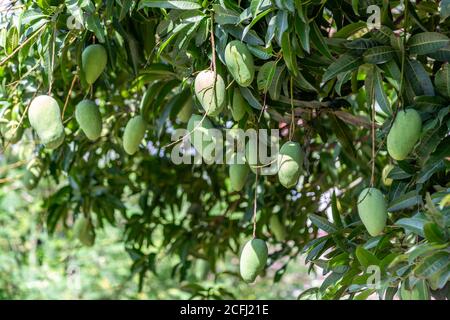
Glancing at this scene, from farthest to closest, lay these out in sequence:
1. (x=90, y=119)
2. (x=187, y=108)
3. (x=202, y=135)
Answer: (x=187, y=108)
(x=90, y=119)
(x=202, y=135)

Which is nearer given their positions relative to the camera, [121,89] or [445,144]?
[445,144]

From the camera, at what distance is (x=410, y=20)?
3.76 feet

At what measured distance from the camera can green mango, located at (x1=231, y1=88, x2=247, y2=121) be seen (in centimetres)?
111

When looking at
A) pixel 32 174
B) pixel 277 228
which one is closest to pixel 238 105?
pixel 277 228

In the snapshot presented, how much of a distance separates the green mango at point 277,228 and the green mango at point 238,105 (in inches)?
29.3

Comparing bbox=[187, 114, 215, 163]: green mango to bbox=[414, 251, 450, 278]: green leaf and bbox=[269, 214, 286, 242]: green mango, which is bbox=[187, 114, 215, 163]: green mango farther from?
bbox=[269, 214, 286, 242]: green mango

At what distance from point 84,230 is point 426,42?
110cm

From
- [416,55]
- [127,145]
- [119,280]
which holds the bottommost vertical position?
[119,280]

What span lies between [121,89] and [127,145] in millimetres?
520

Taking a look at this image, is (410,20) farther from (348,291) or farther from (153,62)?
(153,62)

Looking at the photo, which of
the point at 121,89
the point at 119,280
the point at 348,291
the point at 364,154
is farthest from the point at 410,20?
the point at 119,280

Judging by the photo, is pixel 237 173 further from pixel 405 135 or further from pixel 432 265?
pixel 432 265

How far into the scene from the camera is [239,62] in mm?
1009
